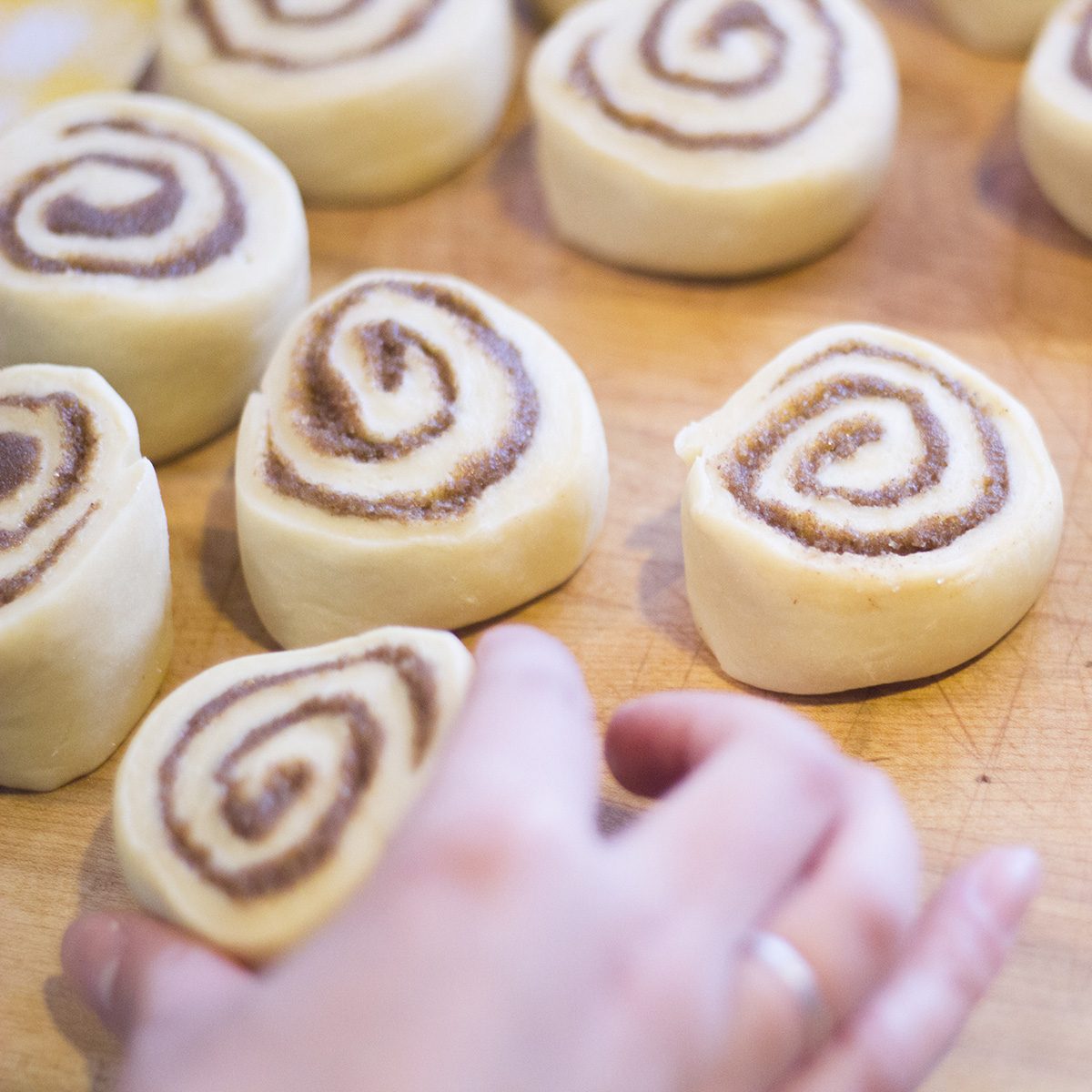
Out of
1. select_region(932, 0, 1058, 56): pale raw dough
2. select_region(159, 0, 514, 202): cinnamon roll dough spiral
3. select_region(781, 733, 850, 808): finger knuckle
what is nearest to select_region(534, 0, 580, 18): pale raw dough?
select_region(159, 0, 514, 202): cinnamon roll dough spiral

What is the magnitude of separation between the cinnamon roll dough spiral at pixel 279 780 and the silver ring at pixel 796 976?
492 mm

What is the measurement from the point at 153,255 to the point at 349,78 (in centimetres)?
64

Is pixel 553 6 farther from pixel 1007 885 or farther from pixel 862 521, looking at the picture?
pixel 1007 885

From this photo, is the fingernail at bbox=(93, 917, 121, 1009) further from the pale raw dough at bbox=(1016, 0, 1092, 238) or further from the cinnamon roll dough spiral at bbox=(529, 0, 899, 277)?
the pale raw dough at bbox=(1016, 0, 1092, 238)

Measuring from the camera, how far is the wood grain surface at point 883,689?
1837 mm

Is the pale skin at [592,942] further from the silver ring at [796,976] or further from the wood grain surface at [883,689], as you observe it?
the wood grain surface at [883,689]

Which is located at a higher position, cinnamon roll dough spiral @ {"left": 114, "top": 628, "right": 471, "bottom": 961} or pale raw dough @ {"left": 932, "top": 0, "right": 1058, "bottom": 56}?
pale raw dough @ {"left": 932, "top": 0, "right": 1058, "bottom": 56}

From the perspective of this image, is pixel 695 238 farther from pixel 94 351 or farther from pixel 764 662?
pixel 94 351

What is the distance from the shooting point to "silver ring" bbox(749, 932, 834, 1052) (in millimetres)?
1363

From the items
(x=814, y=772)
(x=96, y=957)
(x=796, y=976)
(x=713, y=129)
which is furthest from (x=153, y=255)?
(x=796, y=976)

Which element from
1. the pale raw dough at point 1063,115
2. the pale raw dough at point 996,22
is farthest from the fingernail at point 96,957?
the pale raw dough at point 996,22

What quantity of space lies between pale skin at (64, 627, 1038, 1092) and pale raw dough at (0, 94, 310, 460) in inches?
44.9

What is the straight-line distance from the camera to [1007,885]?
1.54 m

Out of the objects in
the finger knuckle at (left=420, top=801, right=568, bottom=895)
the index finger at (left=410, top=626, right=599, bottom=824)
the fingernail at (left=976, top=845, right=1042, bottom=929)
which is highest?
the finger knuckle at (left=420, top=801, right=568, bottom=895)
